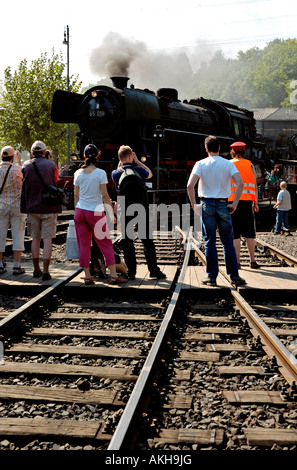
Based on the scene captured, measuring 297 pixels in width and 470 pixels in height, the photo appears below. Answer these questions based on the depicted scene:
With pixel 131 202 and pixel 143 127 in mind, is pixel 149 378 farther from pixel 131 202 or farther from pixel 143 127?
pixel 143 127

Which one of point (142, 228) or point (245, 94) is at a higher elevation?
point (245, 94)

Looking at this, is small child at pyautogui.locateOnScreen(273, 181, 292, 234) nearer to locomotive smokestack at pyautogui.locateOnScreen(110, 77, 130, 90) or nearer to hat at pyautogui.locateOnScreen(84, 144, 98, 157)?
locomotive smokestack at pyautogui.locateOnScreen(110, 77, 130, 90)

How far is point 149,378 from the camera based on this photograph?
11.8 ft

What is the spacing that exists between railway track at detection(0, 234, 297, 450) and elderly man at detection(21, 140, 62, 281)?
127 centimetres

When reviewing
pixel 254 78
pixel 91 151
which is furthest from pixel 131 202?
pixel 254 78

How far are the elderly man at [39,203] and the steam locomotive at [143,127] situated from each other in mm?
7203

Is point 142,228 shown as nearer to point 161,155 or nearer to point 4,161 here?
point 4,161

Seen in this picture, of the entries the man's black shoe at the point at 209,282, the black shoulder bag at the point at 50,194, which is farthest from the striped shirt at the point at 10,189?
the man's black shoe at the point at 209,282

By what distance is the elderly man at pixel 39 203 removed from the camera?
6.86m

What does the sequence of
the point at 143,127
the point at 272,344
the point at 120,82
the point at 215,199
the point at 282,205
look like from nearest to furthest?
1. the point at 272,344
2. the point at 215,199
3. the point at 282,205
4. the point at 143,127
5. the point at 120,82

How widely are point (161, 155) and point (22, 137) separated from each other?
94.8 ft

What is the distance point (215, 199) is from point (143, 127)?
879 cm

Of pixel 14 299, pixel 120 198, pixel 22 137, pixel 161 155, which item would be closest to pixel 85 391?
pixel 14 299
